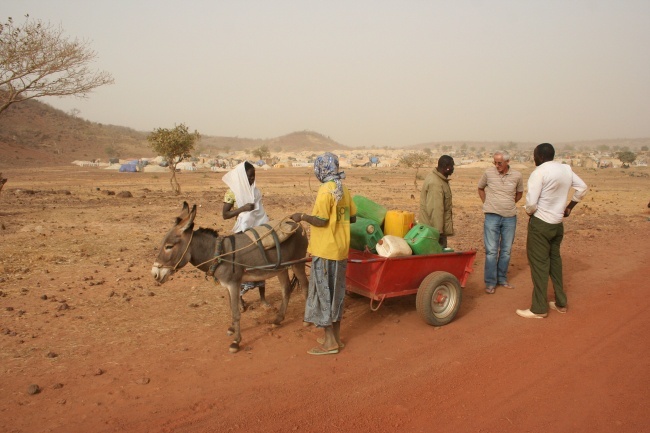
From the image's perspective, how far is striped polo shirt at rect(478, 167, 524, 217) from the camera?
721cm

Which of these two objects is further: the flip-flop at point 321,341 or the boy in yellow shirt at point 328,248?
the flip-flop at point 321,341

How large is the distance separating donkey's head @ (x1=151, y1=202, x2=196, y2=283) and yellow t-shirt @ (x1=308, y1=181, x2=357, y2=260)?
54.4 inches

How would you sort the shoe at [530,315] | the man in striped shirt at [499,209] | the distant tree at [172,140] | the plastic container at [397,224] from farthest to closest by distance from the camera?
the distant tree at [172,140]
the man in striped shirt at [499,209]
the plastic container at [397,224]
the shoe at [530,315]

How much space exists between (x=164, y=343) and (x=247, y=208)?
1.93 meters

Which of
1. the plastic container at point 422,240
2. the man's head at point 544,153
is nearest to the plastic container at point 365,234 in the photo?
the plastic container at point 422,240

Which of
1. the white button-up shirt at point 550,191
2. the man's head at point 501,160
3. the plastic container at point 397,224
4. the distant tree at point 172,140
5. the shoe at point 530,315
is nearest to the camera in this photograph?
the white button-up shirt at point 550,191

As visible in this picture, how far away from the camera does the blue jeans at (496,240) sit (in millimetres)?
7363

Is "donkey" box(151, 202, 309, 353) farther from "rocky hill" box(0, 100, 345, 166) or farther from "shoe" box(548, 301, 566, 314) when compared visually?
"rocky hill" box(0, 100, 345, 166)

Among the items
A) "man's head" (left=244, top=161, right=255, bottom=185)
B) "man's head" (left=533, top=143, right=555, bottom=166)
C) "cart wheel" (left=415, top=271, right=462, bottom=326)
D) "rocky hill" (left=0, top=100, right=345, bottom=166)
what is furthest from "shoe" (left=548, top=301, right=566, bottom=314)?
"rocky hill" (left=0, top=100, right=345, bottom=166)

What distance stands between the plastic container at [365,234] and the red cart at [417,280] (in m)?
0.12

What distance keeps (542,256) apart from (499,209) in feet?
3.92

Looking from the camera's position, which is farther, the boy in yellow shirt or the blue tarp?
the blue tarp

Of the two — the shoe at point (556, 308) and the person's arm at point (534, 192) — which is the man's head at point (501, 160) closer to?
the person's arm at point (534, 192)

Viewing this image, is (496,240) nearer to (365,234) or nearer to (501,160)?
(501,160)
